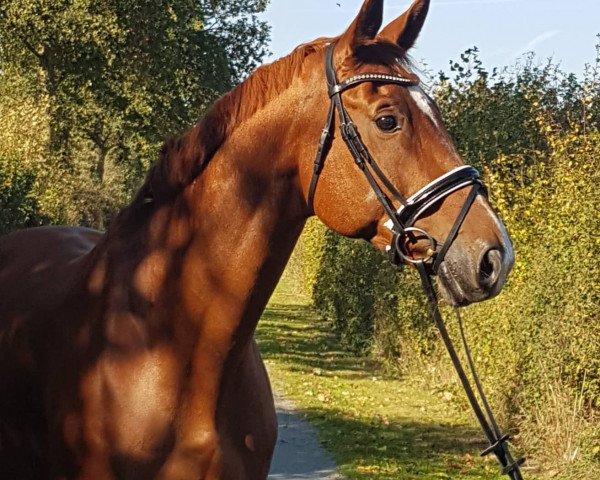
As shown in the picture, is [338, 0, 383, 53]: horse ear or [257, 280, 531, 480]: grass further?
[257, 280, 531, 480]: grass

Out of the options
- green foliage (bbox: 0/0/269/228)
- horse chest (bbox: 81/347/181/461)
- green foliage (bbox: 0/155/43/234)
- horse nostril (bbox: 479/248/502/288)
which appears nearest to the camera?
horse nostril (bbox: 479/248/502/288)

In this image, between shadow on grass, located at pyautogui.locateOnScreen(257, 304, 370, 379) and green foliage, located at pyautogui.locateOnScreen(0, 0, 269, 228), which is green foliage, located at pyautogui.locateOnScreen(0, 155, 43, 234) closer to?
shadow on grass, located at pyautogui.locateOnScreen(257, 304, 370, 379)

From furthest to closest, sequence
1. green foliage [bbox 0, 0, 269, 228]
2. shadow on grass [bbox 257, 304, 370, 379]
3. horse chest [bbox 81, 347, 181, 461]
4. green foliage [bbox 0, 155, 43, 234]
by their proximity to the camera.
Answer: green foliage [bbox 0, 0, 269, 228] → shadow on grass [bbox 257, 304, 370, 379] → green foliage [bbox 0, 155, 43, 234] → horse chest [bbox 81, 347, 181, 461]

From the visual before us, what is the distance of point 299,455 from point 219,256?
6.11 m

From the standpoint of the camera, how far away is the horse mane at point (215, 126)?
141 inches

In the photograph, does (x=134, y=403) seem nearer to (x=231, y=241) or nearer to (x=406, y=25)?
(x=231, y=241)

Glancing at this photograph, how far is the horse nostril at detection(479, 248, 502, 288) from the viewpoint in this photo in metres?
3.03

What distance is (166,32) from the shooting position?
24.8m

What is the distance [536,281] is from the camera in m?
9.39

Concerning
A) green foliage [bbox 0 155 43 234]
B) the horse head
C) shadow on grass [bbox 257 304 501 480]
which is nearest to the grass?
shadow on grass [bbox 257 304 501 480]

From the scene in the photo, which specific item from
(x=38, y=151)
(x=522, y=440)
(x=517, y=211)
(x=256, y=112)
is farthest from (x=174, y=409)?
(x=38, y=151)

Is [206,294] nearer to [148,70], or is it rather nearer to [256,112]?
[256,112]

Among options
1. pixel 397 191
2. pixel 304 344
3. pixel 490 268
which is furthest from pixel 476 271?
pixel 304 344

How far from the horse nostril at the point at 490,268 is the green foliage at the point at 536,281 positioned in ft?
17.2
